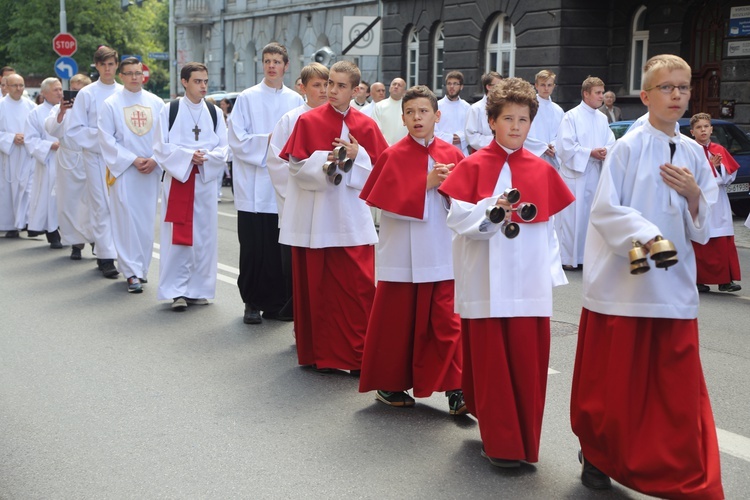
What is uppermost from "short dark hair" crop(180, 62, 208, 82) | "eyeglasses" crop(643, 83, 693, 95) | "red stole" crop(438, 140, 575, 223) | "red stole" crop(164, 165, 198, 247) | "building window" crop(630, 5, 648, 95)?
"building window" crop(630, 5, 648, 95)

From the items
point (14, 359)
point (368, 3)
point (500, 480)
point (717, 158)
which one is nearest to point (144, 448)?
point (500, 480)

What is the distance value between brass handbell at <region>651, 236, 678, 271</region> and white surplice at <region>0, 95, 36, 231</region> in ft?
40.1

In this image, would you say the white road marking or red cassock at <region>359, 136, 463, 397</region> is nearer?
the white road marking

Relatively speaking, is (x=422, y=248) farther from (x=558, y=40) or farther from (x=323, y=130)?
(x=558, y=40)

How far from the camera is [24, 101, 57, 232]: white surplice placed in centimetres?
1424

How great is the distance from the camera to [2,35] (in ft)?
178

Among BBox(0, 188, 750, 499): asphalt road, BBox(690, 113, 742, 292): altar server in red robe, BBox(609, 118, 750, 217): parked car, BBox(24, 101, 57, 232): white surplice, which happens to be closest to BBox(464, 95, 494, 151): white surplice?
BBox(609, 118, 750, 217): parked car

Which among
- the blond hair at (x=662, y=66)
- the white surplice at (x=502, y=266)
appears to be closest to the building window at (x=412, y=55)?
the white surplice at (x=502, y=266)

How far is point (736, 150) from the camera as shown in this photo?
1678 centimetres

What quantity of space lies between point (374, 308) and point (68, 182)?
780cm

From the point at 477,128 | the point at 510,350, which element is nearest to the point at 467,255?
the point at 510,350

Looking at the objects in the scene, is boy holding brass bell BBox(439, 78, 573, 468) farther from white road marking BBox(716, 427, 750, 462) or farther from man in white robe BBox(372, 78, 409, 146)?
man in white robe BBox(372, 78, 409, 146)

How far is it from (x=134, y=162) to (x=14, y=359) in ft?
11.0

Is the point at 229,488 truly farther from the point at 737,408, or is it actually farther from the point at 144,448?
the point at 737,408
